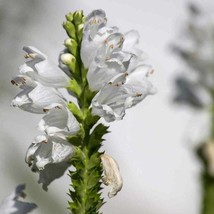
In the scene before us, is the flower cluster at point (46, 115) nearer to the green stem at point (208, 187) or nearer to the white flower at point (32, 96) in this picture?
the white flower at point (32, 96)

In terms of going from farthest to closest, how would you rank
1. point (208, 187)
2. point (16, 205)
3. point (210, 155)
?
point (210, 155) → point (208, 187) → point (16, 205)

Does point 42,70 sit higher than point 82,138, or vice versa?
point 42,70

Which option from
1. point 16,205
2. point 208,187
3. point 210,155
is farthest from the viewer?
point 210,155

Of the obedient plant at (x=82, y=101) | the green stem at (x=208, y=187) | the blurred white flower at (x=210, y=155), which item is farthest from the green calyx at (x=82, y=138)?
the blurred white flower at (x=210, y=155)

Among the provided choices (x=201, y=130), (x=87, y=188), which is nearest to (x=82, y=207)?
(x=87, y=188)

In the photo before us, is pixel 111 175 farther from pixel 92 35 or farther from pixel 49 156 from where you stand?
pixel 92 35

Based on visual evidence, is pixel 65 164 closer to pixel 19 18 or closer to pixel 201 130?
pixel 19 18

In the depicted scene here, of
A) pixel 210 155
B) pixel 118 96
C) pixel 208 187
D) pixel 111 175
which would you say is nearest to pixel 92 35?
pixel 118 96
